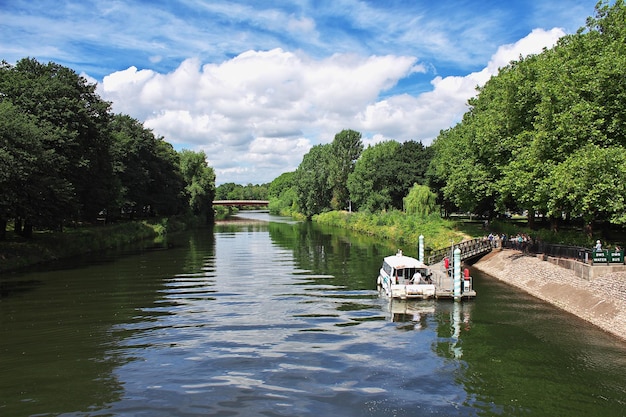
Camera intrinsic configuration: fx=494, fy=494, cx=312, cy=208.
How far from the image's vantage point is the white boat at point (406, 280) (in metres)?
33.2

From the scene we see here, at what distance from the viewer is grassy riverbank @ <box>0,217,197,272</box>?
45969 mm

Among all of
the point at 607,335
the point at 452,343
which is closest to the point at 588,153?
the point at 607,335

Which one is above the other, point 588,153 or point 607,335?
point 588,153

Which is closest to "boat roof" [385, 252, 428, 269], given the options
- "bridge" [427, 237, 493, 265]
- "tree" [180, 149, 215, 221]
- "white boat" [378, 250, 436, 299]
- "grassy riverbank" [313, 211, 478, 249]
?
"white boat" [378, 250, 436, 299]

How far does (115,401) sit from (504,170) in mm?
40147

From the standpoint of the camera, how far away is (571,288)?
103 feet

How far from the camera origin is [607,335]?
24.4 metres

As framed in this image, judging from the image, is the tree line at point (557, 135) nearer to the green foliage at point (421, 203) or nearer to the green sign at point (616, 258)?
the green sign at point (616, 258)

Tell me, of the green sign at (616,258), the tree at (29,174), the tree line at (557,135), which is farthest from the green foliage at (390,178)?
the green sign at (616,258)

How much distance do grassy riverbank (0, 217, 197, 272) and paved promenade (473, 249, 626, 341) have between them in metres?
43.4

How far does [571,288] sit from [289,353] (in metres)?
19.7

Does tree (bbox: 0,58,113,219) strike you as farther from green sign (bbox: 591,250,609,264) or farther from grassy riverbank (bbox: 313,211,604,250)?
green sign (bbox: 591,250,609,264)

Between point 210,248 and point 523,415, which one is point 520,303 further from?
point 210,248

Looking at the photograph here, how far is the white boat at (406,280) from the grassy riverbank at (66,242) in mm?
33346
